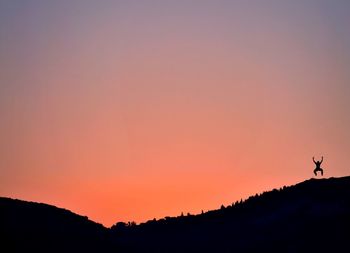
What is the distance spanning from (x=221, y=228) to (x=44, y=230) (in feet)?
84.2

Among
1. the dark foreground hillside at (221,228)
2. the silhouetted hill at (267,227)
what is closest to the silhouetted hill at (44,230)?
the dark foreground hillside at (221,228)

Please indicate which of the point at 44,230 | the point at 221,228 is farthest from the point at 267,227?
the point at 44,230

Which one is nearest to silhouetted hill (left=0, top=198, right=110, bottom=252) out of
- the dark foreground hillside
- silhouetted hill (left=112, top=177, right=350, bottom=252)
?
the dark foreground hillside

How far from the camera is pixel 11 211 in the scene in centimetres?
4803

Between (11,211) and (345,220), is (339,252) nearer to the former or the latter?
(345,220)

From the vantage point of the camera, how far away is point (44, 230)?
155 feet

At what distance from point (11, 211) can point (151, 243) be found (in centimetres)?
2186

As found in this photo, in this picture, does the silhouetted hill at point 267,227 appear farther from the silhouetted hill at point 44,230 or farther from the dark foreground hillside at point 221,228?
the silhouetted hill at point 44,230

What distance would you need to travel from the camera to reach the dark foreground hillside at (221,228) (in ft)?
154

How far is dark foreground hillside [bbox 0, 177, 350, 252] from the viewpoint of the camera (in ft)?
154

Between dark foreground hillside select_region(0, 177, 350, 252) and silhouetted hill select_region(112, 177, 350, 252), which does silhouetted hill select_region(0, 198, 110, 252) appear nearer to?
dark foreground hillside select_region(0, 177, 350, 252)

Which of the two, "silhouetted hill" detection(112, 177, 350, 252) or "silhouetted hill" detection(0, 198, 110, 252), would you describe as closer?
"silhouetted hill" detection(0, 198, 110, 252)

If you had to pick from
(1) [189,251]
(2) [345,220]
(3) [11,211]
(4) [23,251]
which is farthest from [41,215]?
(2) [345,220]

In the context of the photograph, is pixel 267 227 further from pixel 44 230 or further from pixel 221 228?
pixel 44 230
